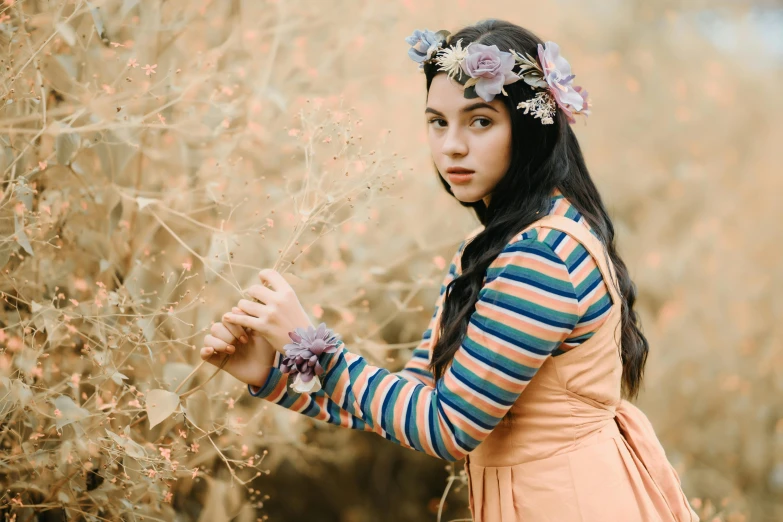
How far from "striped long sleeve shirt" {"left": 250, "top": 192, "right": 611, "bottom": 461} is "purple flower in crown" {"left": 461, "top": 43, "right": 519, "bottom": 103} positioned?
0.20m

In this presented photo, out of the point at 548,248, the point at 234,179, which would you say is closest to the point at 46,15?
the point at 234,179

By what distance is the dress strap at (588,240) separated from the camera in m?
0.98

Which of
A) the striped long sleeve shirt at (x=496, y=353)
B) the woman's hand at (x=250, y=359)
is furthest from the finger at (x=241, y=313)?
the striped long sleeve shirt at (x=496, y=353)

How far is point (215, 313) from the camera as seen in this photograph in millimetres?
1521

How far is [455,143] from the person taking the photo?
1.04 metres

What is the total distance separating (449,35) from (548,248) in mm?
373

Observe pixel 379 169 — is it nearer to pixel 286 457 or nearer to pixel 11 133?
pixel 11 133

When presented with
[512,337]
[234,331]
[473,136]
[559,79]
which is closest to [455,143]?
[473,136]

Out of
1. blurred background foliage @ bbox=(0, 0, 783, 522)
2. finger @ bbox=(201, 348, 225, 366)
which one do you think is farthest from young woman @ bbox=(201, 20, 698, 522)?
blurred background foliage @ bbox=(0, 0, 783, 522)

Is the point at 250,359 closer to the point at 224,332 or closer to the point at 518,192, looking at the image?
the point at 224,332

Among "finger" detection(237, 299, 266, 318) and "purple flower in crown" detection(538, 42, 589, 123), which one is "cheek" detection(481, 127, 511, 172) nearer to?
"purple flower in crown" detection(538, 42, 589, 123)

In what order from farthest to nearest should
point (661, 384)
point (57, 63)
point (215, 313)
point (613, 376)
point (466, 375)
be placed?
point (661, 384)
point (215, 313)
point (57, 63)
point (613, 376)
point (466, 375)

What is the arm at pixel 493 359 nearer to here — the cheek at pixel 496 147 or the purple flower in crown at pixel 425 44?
the cheek at pixel 496 147

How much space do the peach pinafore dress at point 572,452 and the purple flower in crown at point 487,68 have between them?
0.19 meters
